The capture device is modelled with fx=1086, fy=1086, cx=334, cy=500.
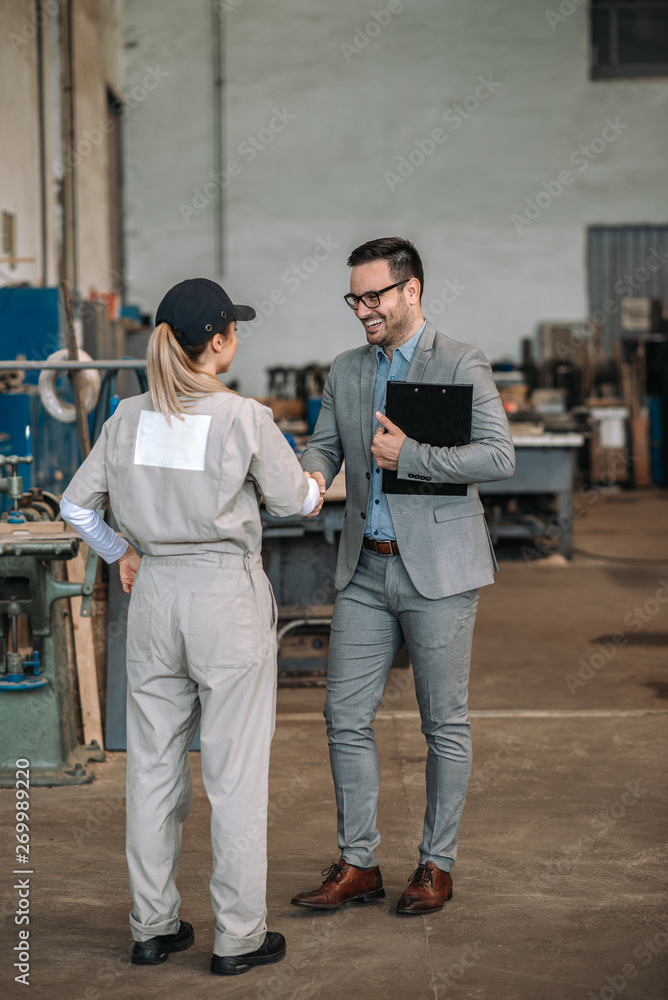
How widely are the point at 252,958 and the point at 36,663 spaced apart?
1.43m

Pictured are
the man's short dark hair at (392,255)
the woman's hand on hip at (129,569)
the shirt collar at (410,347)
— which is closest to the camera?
the woman's hand on hip at (129,569)

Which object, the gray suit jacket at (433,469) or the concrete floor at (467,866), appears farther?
the gray suit jacket at (433,469)

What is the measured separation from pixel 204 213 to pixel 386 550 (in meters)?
10.2

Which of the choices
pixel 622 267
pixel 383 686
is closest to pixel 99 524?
pixel 383 686

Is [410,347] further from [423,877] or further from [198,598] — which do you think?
[423,877]

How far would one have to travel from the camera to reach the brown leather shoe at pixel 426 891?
8.02ft

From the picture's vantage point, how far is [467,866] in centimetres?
274

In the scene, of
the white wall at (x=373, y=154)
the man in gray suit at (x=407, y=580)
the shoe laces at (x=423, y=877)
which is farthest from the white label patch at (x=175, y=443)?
the white wall at (x=373, y=154)

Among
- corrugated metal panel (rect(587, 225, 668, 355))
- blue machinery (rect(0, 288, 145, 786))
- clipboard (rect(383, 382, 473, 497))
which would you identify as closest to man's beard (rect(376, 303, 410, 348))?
clipboard (rect(383, 382, 473, 497))

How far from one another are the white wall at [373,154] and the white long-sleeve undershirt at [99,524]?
9858mm

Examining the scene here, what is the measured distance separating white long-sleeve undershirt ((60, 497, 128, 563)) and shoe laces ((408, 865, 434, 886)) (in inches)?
39.2

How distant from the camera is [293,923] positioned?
2430 mm

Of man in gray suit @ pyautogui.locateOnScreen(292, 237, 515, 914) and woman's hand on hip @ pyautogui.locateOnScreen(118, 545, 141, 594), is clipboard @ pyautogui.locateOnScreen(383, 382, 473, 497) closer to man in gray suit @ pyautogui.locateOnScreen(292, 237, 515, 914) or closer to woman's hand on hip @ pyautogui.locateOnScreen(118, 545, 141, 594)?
man in gray suit @ pyautogui.locateOnScreen(292, 237, 515, 914)

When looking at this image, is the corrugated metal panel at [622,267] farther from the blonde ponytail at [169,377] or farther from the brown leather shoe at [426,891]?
the blonde ponytail at [169,377]
